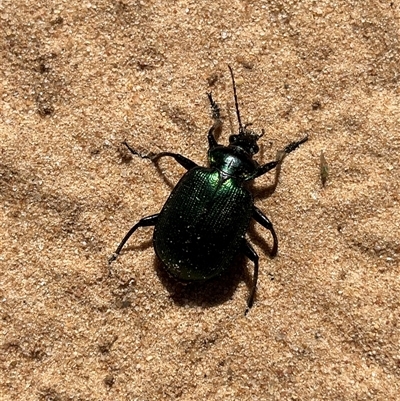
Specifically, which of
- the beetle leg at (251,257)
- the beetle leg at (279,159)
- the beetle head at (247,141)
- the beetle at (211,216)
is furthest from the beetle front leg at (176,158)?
the beetle leg at (251,257)

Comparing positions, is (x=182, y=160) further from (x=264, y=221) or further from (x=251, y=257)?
(x=251, y=257)

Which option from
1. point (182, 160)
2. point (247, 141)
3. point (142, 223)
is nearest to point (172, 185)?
point (182, 160)

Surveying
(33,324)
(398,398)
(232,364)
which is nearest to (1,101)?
(33,324)

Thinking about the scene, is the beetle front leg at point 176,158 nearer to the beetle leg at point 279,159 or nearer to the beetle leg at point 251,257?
the beetle leg at point 279,159

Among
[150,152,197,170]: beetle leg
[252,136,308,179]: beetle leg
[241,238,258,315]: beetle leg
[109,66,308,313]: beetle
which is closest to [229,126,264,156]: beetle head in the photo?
[109,66,308,313]: beetle

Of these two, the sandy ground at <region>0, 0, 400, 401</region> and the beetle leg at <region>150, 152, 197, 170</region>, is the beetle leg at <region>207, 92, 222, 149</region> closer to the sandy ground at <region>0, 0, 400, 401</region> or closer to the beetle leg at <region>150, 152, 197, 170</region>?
the sandy ground at <region>0, 0, 400, 401</region>

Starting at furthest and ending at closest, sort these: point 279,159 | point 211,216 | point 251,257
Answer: point 279,159
point 251,257
point 211,216

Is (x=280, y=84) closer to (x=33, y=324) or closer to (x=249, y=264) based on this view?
(x=249, y=264)
